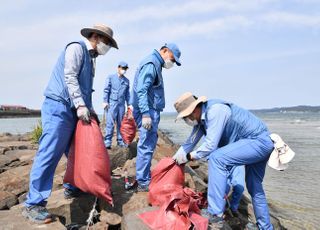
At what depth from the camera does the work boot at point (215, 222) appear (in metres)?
3.51

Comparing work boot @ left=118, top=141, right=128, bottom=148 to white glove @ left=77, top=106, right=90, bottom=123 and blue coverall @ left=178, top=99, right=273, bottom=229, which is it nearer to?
blue coverall @ left=178, top=99, right=273, bottom=229

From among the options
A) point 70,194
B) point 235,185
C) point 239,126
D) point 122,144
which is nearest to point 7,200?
point 70,194

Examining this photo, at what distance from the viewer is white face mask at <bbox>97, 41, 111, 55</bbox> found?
3.89 metres

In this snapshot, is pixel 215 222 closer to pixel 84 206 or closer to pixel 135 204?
pixel 135 204

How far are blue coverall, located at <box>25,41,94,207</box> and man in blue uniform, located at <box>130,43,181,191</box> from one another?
78 cm

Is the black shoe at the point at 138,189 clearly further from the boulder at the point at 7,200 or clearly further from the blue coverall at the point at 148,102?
the boulder at the point at 7,200

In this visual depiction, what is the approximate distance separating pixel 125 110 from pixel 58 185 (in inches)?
118

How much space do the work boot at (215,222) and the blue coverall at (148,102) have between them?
1.18 m

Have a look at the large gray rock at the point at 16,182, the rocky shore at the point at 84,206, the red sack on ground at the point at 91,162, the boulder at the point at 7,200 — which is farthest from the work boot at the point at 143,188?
the large gray rock at the point at 16,182

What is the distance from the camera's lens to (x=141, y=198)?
423 cm

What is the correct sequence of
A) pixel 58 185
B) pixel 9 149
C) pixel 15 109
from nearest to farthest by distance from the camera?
pixel 58 185
pixel 9 149
pixel 15 109

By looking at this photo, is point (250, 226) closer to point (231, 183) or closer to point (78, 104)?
point (231, 183)

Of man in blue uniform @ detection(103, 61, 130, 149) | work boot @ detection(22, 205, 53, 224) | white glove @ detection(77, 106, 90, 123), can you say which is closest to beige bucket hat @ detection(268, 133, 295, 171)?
white glove @ detection(77, 106, 90, 123)

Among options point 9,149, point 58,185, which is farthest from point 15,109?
point 58,185
